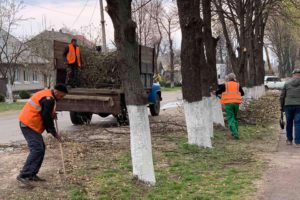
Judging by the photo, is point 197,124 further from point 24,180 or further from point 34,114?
point 24,180

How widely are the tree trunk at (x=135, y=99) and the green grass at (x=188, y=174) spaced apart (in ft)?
0.91

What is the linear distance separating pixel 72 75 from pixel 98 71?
2.72ft

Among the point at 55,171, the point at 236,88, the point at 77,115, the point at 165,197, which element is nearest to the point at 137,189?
the point at 165,197

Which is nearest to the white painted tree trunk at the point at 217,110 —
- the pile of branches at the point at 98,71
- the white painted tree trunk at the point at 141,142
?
the pile of branches at the point at 98,71

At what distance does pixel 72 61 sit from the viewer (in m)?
13.9

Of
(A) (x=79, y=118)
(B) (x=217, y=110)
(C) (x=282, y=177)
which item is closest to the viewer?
(C) (x=282, y=177)

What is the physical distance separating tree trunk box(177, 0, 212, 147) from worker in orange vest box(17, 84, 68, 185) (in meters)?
3.84

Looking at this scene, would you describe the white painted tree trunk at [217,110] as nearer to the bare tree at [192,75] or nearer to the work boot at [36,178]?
the bare tree at [192,75]

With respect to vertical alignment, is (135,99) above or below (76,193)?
above

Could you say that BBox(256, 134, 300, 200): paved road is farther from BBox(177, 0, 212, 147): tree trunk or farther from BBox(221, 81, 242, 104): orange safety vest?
BBox(221, 81, 242, 104): orange safety vest

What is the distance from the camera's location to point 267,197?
651cm

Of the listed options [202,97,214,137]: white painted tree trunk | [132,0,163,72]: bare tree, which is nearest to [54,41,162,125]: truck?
[202,97,214,137]: white painted tree trunk

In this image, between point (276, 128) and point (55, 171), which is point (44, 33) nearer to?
point (276, 128)

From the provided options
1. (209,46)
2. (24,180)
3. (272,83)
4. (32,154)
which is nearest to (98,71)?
(209,46)
